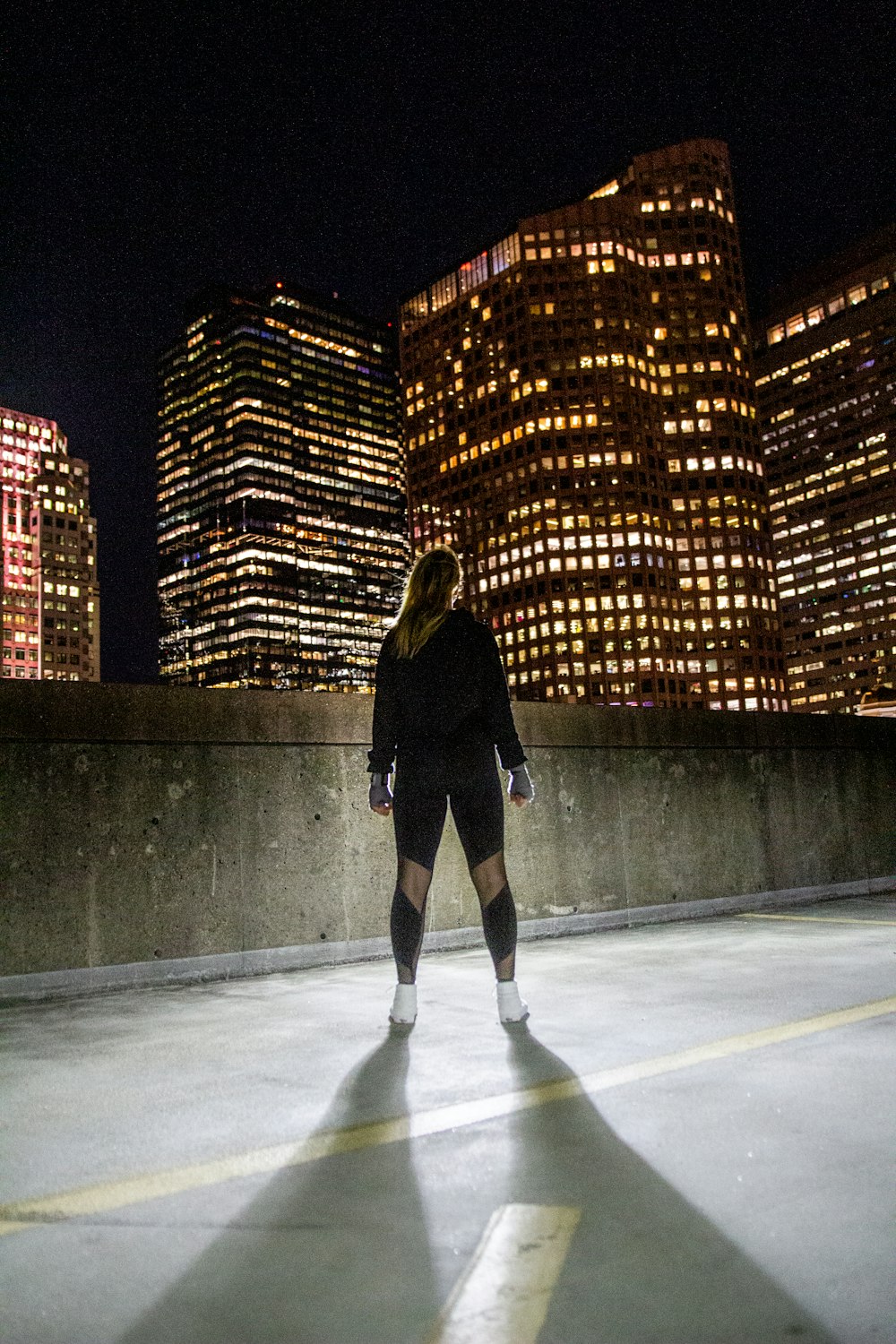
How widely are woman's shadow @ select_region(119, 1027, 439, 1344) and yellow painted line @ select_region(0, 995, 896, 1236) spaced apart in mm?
102

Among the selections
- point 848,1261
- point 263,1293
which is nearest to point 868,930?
point 848,1261

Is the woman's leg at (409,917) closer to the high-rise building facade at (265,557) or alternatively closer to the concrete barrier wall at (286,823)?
the concrete barrier wall at (286,823)

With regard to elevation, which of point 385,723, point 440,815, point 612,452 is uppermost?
point 612,452

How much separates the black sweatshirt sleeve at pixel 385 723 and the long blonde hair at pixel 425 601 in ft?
0.35

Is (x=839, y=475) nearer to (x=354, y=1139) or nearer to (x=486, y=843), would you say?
(x=486, y=843)

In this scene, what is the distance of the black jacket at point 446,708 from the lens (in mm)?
4035

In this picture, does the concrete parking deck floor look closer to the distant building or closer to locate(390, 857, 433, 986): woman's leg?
locate(390, 857, 433, 986): woman's leg

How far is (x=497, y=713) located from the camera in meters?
4.12

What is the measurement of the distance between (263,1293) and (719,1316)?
730 millimetres

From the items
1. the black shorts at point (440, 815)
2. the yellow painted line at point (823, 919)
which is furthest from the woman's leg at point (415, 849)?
the yellow painted line at point (823, 919)

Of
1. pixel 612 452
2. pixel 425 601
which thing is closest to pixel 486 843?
pixel 425 601

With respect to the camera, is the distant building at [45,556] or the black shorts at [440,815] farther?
the distant building at [45,556]

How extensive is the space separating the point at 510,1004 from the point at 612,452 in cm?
15907

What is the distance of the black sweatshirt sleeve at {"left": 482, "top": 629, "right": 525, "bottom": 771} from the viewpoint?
4.11 metres
